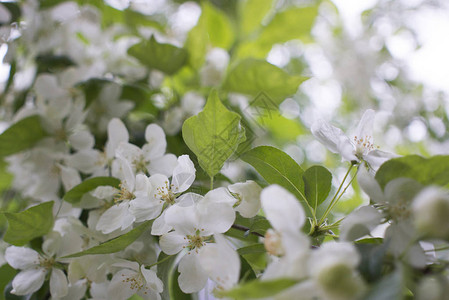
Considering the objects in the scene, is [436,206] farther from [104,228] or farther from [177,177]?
[104,228]

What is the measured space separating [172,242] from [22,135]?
1.45ft

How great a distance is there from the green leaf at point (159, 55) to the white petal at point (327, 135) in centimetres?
45

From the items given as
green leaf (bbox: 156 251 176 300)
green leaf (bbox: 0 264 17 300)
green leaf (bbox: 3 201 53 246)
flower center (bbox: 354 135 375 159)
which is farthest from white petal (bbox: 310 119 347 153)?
green leaf (bbox: 0 264 17 300)

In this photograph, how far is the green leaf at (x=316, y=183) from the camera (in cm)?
50

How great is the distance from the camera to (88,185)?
597 millimetres

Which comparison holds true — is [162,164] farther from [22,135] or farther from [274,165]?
[22,135]

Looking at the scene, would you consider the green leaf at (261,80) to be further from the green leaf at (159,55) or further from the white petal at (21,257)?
the white petal at (21,257)

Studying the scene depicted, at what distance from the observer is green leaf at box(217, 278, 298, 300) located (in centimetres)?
30

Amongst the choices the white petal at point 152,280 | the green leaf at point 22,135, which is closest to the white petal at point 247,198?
the white petal at point 152,280

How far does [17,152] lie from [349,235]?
25.7 inches

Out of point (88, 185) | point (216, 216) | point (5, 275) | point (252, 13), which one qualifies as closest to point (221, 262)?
point (216, 216)

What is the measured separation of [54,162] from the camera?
0.76 meters

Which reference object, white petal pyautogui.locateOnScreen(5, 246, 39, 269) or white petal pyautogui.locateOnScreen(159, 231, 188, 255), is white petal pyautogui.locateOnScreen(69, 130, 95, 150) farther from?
white petal pyautogui.locateOnScreen(159, 231, 188, 255)

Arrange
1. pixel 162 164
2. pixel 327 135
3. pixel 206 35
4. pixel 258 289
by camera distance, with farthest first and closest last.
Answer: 1. pixel 206 35
2. pixel 162 164
3. pixel 327 135
4. pixel 258 289
